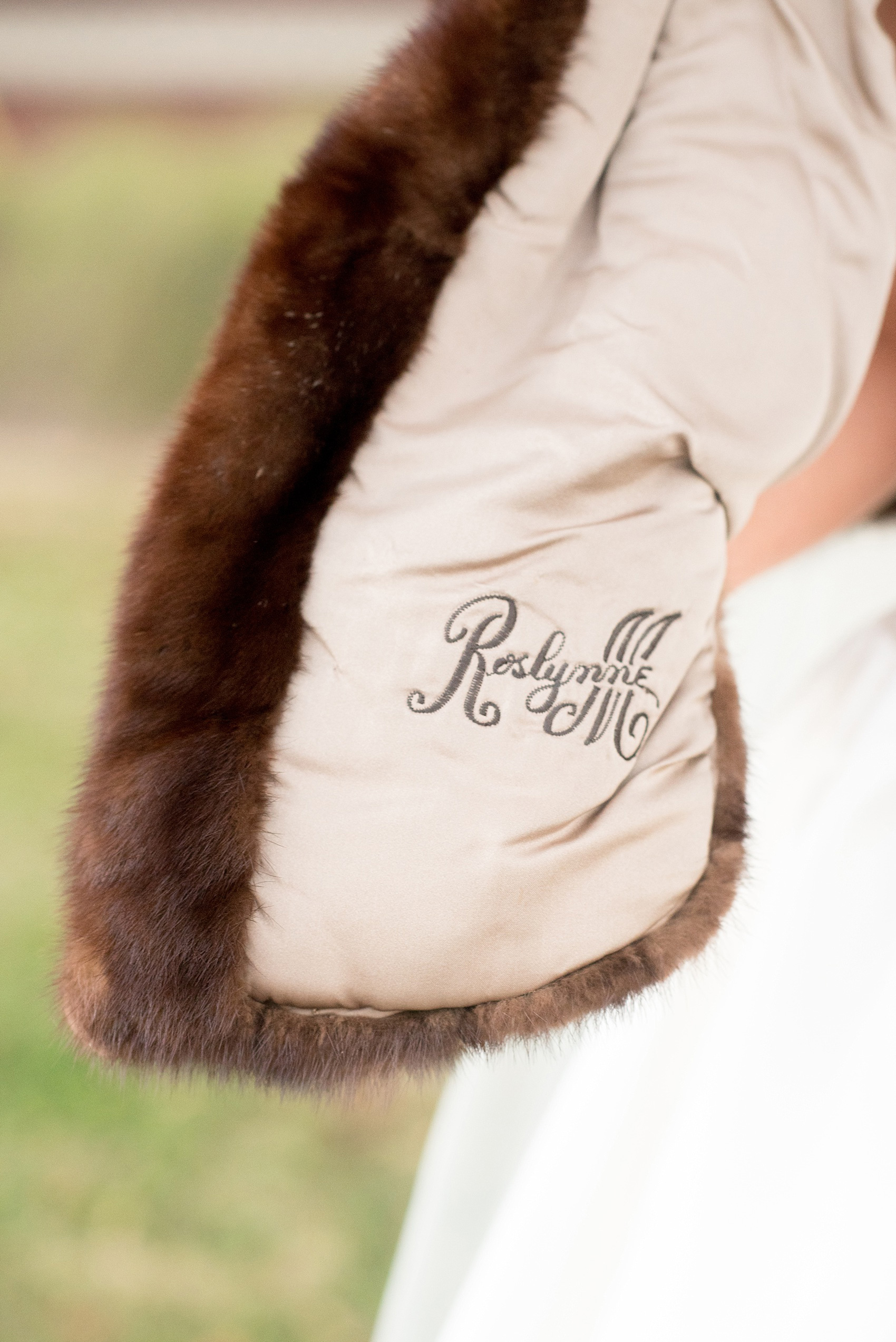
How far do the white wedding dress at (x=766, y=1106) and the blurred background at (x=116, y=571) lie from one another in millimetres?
505

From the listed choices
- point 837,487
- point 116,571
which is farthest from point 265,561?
point 116,571

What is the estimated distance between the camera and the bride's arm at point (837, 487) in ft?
1.40

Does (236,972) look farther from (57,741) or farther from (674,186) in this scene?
(57,741)

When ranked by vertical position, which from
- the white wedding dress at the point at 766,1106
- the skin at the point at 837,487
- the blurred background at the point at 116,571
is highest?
the skin at the point at 837,487

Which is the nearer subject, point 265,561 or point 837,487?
point 265,561

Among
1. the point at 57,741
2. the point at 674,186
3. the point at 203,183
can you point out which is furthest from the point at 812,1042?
the point at 203,183

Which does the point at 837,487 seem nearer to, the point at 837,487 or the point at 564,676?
the point at 837,487

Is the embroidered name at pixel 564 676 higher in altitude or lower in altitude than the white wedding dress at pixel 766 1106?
higher

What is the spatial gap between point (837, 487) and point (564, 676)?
21 centimetres

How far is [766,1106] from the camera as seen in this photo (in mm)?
413

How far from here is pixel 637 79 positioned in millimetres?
347

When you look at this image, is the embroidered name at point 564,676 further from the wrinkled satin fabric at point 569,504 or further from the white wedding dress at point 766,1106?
the white wedding dress at point 766,1106

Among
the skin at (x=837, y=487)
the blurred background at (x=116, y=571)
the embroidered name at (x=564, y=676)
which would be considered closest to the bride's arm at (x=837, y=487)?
the skin at (x=837, y=487)

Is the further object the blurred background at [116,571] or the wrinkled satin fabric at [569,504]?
the blurred background at [116,571]
